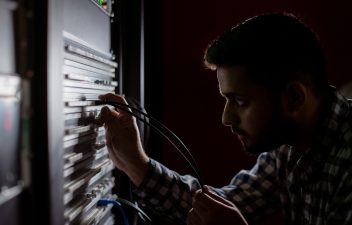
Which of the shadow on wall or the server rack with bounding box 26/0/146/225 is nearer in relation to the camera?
the server rack with bounding box 26/0/146/225

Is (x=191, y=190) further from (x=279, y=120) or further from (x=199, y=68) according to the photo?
(x=199, y=68)

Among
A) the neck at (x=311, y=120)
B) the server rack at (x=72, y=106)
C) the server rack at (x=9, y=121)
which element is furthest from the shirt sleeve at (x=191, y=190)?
the server rack at (x=9, y=121)

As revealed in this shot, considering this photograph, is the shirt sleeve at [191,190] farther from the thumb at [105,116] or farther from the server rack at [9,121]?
the server rack at [9,121]

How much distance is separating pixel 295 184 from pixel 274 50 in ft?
1.40

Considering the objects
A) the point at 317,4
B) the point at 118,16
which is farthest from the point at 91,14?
the point at 317,4

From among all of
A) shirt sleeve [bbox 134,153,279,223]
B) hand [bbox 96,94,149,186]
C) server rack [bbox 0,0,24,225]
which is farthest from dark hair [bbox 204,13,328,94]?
server rack [bbox 0,0,24,225]

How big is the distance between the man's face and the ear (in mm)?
21

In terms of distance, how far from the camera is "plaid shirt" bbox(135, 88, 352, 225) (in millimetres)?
927

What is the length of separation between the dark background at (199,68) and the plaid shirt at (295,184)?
266 mm

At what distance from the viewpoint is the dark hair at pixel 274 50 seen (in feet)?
2.97

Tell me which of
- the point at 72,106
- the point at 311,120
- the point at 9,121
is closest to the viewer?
the point at 9,121

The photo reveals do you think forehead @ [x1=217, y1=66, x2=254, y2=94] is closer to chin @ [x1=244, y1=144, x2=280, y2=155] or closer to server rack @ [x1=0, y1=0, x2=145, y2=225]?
chin @ [x1=244, y1=144, x2=280, y2=155]

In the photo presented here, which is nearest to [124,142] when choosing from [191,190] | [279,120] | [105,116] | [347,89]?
[105,116]

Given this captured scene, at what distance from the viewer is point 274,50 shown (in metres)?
0.90
